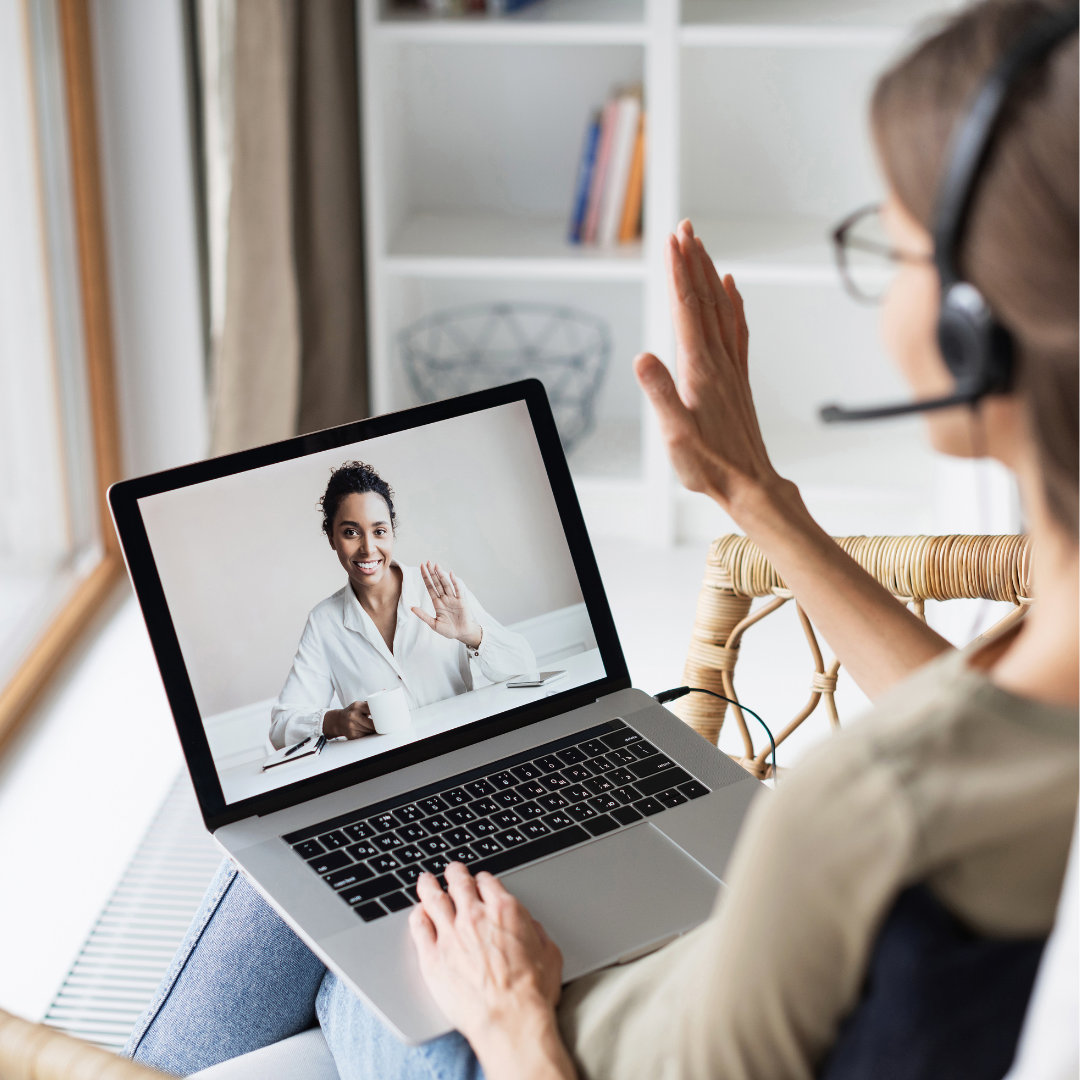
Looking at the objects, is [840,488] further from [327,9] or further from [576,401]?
[327,9]

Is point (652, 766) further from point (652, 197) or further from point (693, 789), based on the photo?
point (652, 197)

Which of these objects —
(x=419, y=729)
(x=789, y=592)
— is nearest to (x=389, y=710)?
(x=419, y=729)

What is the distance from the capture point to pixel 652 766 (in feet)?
3.02

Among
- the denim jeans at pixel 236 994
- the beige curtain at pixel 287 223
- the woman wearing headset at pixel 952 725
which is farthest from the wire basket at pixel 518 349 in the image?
the woman wearing headset at pixel 952 725

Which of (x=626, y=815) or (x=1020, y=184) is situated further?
A: (x=626, y=815)

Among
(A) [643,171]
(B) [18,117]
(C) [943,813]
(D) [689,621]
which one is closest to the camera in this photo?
(C) [943,813]

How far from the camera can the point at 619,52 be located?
2527 mm

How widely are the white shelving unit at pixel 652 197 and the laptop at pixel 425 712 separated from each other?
148 centimetres

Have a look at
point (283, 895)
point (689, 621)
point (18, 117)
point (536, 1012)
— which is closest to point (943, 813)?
point (536, 1012)

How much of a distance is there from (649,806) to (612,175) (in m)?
1.75

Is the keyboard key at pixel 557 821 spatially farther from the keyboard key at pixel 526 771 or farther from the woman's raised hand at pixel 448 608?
the woman's raised hand at pixel 448 608

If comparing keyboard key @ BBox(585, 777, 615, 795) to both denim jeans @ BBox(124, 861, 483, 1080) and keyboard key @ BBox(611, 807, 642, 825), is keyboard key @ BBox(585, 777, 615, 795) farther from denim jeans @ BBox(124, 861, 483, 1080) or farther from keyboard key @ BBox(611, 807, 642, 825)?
denim jeans @ BBox(124, 861, 483, 1080)

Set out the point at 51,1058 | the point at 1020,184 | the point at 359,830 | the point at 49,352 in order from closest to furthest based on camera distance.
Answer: the point at 1020,184 < the point at 51,1058 < the point at 359,830 < the point at 49,352

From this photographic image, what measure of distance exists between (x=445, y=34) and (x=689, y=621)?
1.12 m
